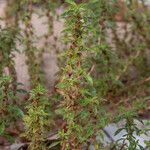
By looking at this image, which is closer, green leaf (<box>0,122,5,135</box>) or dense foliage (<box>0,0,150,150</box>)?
dense foliage (<box>0,0,150,150</box>)

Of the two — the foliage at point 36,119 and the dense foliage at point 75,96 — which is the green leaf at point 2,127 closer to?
the dense foliage at point 75,96

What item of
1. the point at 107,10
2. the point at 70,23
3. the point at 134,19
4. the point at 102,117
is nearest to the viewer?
the point at 70,23

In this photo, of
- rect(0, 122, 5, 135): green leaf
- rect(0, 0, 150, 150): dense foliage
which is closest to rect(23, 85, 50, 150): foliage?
rect(0, 0, 150, 150): dense foliage

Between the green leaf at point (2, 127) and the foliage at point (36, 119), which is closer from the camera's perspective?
the foliage at point (36, 119)

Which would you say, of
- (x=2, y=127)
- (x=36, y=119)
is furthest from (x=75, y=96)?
(x=2, y=127)

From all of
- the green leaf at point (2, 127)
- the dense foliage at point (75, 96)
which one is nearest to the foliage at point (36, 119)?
the dense foliage at point (75, 96)

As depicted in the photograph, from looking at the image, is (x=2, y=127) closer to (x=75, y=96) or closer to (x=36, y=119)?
(x=36, y=119)

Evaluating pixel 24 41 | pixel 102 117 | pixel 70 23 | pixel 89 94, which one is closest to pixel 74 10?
pixel 70 23

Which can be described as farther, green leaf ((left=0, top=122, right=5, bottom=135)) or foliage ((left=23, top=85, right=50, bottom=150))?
green leaf ((left=0, top=122, right=5, bottom=135))

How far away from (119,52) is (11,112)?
213 cm

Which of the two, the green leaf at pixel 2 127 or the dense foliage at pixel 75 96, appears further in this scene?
the green leaf at pixel 2 127

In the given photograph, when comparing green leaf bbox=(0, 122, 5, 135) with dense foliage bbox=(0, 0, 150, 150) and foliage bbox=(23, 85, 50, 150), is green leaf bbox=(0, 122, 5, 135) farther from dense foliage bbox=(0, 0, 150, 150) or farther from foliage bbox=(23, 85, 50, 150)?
foliage bbox=(23, 85, 50, 150)

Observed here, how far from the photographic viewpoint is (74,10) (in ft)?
8.43

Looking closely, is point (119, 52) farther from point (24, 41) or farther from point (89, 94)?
point (89, 94)
